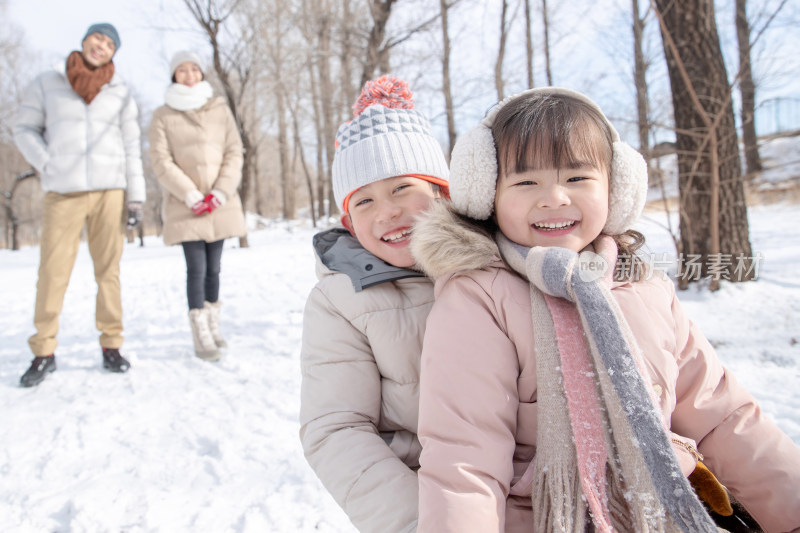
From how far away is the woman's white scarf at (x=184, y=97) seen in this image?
326 cm

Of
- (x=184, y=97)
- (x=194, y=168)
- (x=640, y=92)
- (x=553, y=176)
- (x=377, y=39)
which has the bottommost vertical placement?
(x=553, y=176)

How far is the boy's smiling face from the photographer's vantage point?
4.33ft

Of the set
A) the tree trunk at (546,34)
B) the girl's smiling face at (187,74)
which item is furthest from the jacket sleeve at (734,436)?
the tree trunk at (546,34)

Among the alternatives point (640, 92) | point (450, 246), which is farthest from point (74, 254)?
point (640, 92)

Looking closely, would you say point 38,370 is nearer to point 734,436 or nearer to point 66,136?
point 66,136

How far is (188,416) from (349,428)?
64.9 inches

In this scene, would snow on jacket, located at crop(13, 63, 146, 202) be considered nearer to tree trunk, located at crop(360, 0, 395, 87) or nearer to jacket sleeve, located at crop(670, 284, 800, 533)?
jacket sleeve, located at crop(670, 284, 800, 533)

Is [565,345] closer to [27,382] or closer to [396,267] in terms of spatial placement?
[396,267]

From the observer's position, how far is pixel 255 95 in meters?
12.4

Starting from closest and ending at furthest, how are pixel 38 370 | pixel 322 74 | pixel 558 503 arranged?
pixel 558 503 → pixel 38 370 → pixel 322 74

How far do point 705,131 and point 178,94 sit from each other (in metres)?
4.13

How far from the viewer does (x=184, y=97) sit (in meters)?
3.26

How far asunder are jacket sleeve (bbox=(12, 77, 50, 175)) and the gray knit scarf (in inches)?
126

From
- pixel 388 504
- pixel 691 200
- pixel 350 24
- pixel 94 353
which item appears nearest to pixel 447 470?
pixel 388 504
